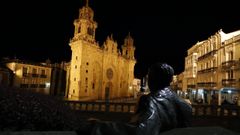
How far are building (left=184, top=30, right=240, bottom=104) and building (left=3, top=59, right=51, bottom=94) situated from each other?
3009 centimetres

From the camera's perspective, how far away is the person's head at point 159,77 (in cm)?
376

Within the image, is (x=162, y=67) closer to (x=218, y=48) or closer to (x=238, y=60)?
(x=238, y=60)

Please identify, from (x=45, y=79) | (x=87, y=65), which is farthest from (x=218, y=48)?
(x=45, y=79)

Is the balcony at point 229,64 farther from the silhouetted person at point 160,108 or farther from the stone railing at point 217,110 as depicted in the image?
the silhouetted person at point 160,108

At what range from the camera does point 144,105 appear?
330 centimetres

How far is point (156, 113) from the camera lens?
318 cm

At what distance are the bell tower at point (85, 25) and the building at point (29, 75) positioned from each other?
9.93 m

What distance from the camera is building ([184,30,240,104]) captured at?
28781mm

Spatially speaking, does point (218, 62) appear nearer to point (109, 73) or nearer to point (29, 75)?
point (109, 73)

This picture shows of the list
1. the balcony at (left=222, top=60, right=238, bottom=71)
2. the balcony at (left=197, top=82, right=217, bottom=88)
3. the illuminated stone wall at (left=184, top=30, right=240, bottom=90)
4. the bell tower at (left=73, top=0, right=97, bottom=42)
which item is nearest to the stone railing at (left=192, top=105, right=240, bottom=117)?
the illuminated stone wall at (left=184, top=30, right=240, bottom=90)

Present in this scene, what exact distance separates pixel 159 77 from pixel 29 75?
130 feet

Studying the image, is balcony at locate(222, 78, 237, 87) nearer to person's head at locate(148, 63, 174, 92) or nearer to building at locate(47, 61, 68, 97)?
person's head at locate(148, 63, 174, 92)

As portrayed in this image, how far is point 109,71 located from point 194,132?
46.4 m

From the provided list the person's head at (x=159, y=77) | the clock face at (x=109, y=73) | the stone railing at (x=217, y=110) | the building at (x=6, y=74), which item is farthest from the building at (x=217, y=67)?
the building at (x=6, y=74)
